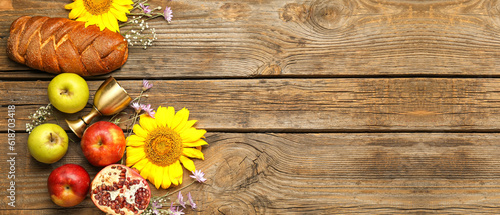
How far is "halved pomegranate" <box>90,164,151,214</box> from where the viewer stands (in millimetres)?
999

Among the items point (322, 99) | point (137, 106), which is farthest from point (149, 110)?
point (322, 99)

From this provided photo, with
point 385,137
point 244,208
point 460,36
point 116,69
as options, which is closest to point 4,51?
point 116,69

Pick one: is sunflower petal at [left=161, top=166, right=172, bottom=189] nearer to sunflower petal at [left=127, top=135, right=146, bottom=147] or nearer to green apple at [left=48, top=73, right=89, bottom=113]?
sunflower petal at [left=127, top=135, right=146, bottom=147]

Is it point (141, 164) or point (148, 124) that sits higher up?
point (148, 124)

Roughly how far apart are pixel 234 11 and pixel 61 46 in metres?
0.55

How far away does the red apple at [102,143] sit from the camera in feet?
3.33

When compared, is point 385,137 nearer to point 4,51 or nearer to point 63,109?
point 63,109

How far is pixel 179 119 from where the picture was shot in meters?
1.08

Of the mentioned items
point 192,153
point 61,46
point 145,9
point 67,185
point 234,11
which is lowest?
point 67,185

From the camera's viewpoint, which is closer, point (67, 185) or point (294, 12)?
point (67, 185)

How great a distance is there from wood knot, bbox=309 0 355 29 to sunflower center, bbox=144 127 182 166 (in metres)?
0.59

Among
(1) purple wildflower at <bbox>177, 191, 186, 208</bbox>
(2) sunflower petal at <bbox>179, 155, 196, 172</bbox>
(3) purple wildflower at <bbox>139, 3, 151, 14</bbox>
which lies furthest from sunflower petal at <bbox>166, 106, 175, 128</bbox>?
(3) purple wildflower at <bbox>139, 3, 151, 14</bbox>

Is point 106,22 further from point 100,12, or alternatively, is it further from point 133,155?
point 133,155

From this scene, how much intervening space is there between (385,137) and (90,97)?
97cm
